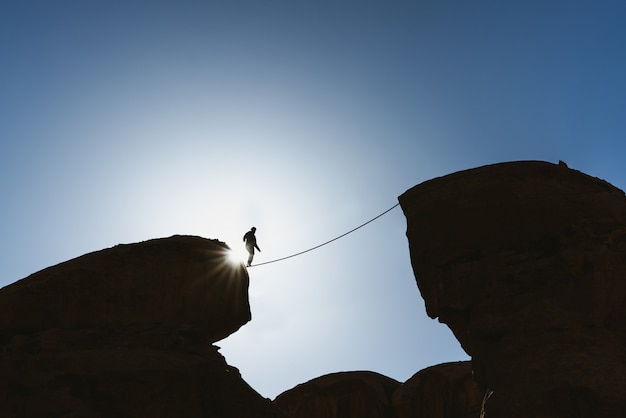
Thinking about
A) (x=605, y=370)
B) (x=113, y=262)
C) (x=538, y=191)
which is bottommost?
(x=605, y=370)

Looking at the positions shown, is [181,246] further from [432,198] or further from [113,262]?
[432,198]

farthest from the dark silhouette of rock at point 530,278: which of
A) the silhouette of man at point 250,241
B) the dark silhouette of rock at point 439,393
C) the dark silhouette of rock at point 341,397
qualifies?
the dark silhouette of rock at point 341,397

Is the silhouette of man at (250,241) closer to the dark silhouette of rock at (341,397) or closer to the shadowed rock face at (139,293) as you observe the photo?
the shadowed rock face at (139,293)

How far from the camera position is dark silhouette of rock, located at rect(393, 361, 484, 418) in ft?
88.9

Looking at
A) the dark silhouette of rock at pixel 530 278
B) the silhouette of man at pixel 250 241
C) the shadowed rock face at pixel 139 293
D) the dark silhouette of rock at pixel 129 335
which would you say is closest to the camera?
the dark silhouette of rock at pixel 530 278

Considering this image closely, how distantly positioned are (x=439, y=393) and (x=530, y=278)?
16.9 metres

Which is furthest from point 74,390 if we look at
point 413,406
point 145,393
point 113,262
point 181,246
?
point 413,406

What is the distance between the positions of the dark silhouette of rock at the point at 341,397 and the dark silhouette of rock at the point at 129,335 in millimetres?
15367

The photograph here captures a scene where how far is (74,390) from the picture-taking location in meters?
11.8

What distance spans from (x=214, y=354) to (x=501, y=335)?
7.96m

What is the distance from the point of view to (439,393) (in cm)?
2759

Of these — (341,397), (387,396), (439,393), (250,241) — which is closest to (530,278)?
(250,241)

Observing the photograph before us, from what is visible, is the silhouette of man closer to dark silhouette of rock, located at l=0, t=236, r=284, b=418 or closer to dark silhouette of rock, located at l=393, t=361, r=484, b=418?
dark silhouette of rock, located at l=0, t=236, r=284, b=418

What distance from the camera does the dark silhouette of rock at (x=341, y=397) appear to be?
28.9 meters
